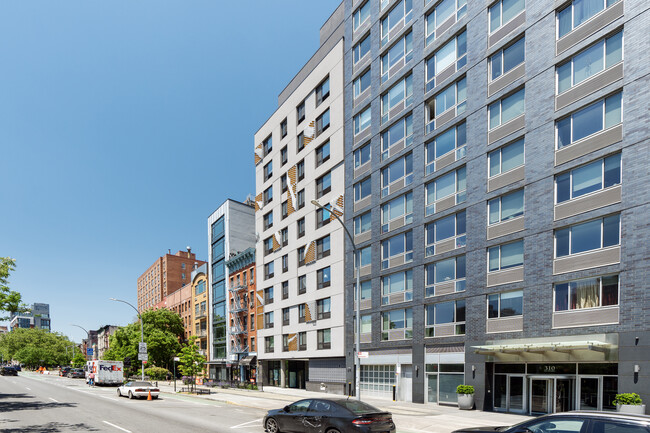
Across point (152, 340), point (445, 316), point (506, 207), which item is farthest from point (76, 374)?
point (506, 207)

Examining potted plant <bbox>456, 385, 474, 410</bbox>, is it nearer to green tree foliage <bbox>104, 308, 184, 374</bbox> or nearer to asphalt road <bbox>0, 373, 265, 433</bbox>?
asphalt road <bbox>0, 373, 265, 433</bbox>

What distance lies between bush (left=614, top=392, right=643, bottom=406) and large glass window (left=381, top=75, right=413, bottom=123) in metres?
22.0

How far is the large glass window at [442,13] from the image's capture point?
2950 cm

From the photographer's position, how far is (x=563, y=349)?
68.4 ft

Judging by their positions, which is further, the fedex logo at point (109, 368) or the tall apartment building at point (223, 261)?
the tall apartment building at point (223, 261)

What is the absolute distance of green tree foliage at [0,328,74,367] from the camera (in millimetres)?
113750

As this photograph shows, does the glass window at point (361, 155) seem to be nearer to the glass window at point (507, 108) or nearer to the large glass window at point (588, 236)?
the glass window at point (507, 108)

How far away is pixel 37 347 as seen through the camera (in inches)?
4599

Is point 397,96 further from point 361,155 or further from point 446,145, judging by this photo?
point 446,145

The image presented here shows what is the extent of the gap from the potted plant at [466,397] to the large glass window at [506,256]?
6648mm

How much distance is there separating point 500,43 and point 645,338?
668 inches

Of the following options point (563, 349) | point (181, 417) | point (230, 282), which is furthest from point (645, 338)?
point (230, 282)

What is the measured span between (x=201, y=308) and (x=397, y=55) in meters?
52.0

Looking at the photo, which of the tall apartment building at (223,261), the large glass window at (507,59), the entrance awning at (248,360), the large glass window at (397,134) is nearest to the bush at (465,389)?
the large glass window at (397,134)
